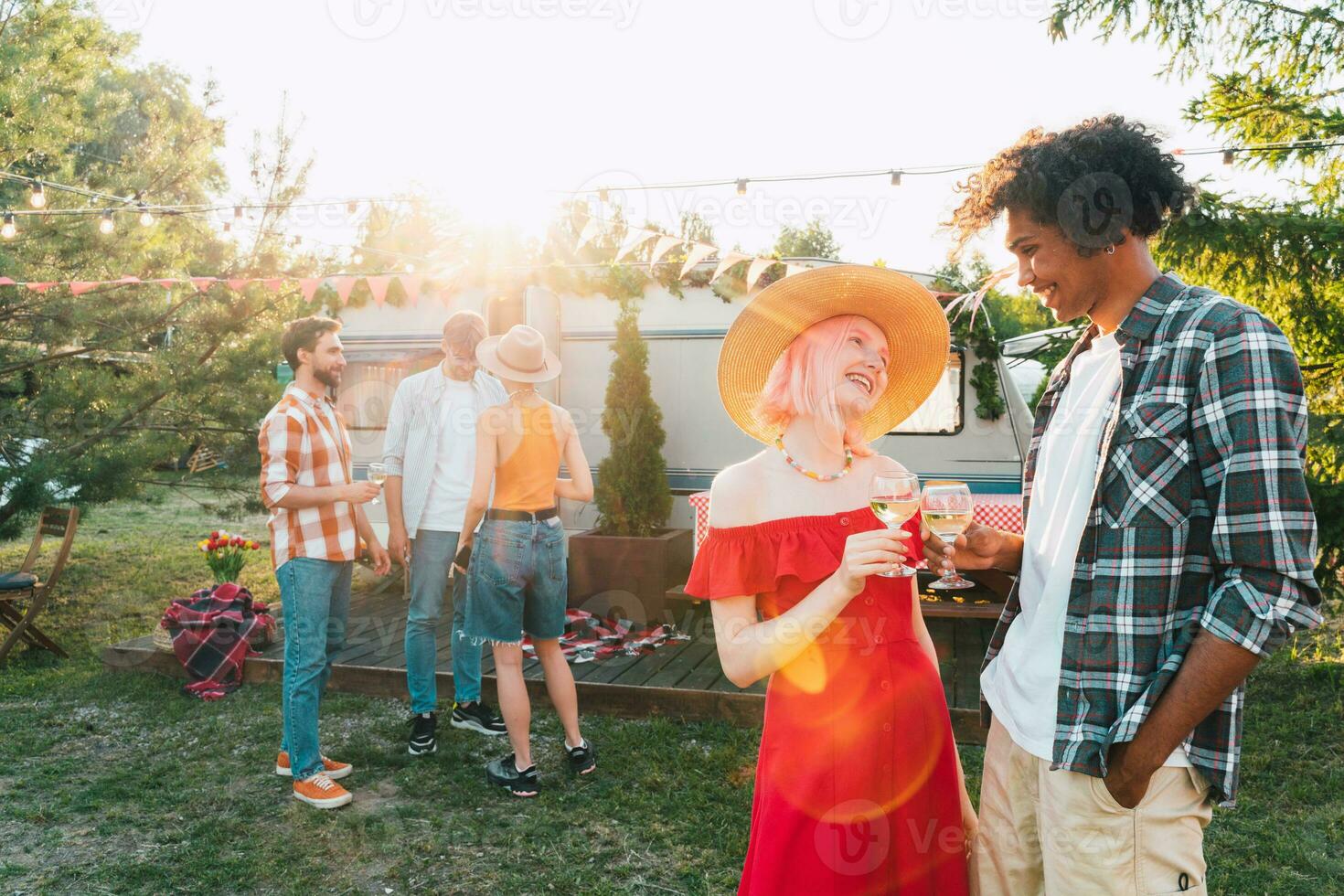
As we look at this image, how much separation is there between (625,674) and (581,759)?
130 centimetres

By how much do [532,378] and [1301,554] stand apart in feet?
10.9

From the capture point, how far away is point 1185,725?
136 centimetres

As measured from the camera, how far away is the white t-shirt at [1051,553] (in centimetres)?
162

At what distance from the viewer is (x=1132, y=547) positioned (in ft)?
4.74

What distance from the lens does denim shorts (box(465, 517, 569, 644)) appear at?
3.98 metres

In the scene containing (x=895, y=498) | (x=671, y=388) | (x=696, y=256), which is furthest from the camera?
(x=671, y=388)

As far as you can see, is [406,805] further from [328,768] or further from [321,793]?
[328,768]

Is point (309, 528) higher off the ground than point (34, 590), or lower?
higher

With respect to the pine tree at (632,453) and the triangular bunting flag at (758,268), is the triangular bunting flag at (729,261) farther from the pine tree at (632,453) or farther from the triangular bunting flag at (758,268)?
the pine tree at (632,453)

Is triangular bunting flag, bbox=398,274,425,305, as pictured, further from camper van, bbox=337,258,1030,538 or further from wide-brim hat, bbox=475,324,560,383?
wide-brim hat, bbox=475,324,560,383

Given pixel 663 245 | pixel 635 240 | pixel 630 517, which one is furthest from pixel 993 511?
pixel 635 240

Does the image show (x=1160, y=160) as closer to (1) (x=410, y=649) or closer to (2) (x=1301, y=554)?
(2) (x=1301, y=554)

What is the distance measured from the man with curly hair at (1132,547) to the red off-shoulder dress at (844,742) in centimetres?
14

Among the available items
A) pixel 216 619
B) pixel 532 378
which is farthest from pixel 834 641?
pixel 216 619
